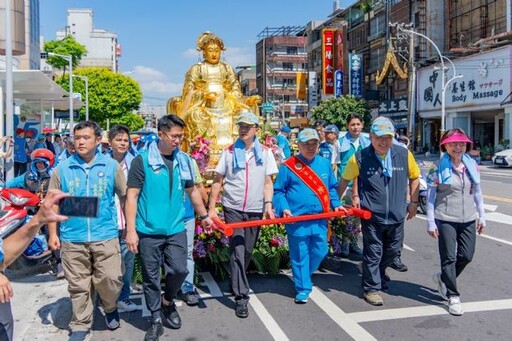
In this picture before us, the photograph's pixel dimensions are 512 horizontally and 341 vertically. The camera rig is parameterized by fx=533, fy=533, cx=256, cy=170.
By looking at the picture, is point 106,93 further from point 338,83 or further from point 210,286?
point 210,286

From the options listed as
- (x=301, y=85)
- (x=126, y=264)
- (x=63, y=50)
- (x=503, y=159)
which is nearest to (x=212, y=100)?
(x=126, y=264)

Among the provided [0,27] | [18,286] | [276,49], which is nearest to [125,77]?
[276,49]

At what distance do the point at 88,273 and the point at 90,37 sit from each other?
113m

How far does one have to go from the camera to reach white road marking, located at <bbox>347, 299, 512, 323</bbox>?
4.95 metres

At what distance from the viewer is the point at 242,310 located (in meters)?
5.05

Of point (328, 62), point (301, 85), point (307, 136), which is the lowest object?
point (307, 136)

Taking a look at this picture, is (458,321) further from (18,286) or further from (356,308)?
(18,286)

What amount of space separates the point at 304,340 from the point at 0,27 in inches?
655

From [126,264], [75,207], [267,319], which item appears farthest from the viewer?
[126,264]

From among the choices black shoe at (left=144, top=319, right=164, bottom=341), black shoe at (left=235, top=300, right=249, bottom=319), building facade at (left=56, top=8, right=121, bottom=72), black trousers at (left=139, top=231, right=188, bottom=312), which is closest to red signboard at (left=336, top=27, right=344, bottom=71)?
black shoe at (left=235, top=300, right=249, bottom=319)

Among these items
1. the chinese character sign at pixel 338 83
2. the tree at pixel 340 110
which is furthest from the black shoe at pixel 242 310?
the chinese character sign at pixel 338 83

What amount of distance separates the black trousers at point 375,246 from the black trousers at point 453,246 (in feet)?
1.57

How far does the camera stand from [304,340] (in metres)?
4.46

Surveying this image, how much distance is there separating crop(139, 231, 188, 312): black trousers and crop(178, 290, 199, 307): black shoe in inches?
29.7
